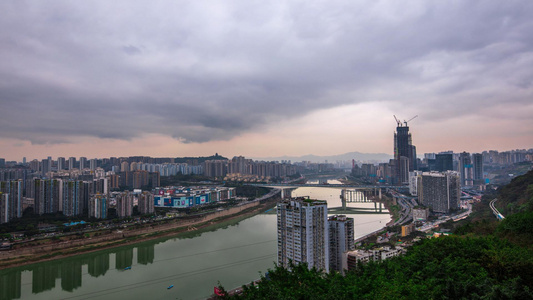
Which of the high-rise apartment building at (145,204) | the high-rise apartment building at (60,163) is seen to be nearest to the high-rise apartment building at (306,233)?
the high-rise apartment building at (145,204)

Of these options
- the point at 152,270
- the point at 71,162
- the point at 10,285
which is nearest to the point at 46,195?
the point at 10,285

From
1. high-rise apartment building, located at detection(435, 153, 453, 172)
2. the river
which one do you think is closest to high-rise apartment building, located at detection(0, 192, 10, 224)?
the river

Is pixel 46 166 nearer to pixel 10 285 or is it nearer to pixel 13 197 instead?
pixel 13 197

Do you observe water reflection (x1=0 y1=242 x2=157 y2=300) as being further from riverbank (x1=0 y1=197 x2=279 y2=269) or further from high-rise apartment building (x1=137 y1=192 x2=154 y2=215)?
high-rise apartment building (x1=137 y1=192 x2=154 y2=215)

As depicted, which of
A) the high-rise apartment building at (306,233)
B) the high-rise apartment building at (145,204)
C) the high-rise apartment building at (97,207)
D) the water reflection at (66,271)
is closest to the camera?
the high-rise apartment building at (306,233)

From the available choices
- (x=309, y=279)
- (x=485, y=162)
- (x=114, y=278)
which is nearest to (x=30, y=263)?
(x=114, y=278)

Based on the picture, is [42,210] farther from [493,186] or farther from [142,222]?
[493,186]

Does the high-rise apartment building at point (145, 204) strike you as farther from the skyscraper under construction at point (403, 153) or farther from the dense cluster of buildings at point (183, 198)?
the skyscraper under construction at point (403, 153)
